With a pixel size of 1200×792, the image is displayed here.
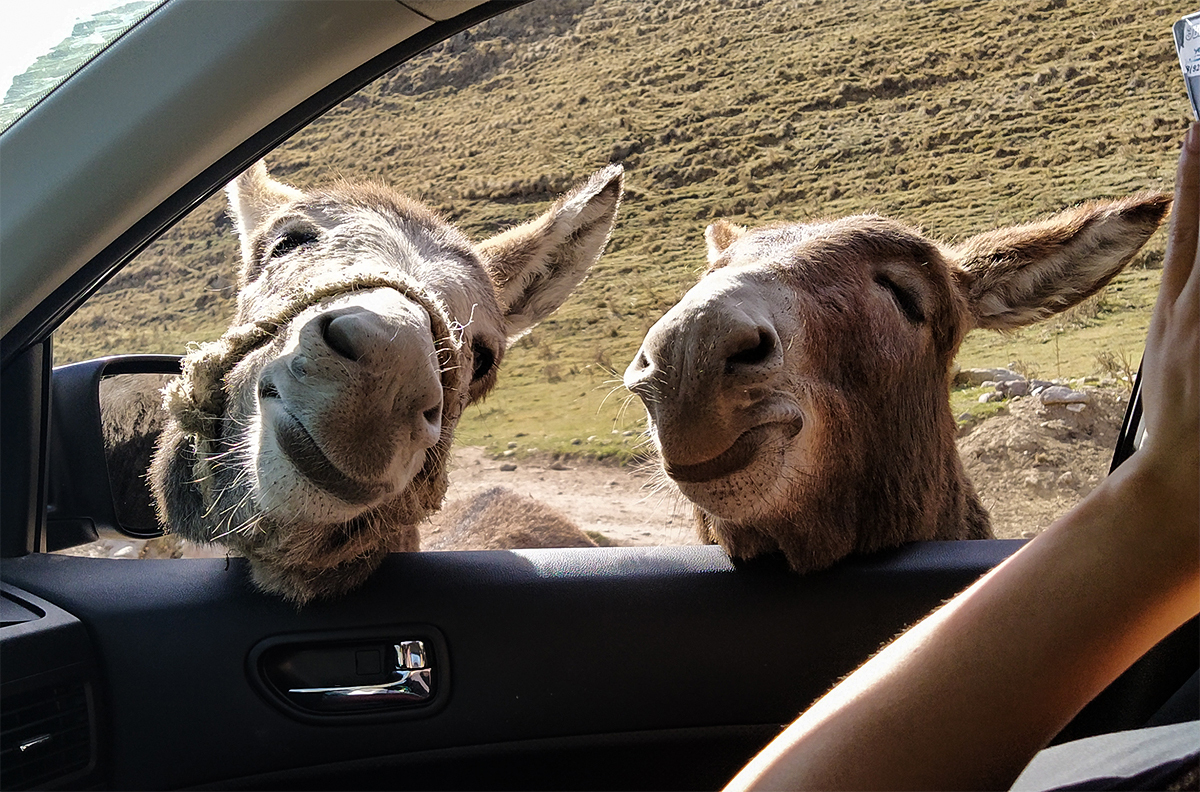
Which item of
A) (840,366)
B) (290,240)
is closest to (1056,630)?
(840,366)

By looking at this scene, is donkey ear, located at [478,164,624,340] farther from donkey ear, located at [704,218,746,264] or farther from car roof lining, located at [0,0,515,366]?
car roof lining, located at [0,0,515,366]

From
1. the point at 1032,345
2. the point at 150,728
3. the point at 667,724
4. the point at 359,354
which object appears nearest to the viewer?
the point at 359,354

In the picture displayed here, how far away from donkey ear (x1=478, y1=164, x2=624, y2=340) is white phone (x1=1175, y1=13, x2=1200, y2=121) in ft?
5.51

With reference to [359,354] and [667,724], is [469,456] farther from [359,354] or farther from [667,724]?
[359,354]

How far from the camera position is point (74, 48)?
149 cm

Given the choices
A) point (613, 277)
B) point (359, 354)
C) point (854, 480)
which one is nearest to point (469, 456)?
point (613, 277)

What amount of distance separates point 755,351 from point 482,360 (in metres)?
0.86

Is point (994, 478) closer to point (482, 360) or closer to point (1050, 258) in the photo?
point (1050, 258)

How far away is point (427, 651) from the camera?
2.01 meters

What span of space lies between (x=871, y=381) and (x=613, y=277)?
61.0 inches

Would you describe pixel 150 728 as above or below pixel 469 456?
below

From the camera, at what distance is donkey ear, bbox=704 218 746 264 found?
283 cm

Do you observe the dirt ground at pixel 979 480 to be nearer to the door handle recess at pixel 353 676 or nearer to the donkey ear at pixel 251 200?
the door handle recess at pixel 353 676

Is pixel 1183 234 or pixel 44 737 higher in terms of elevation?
pixel 1183 234
